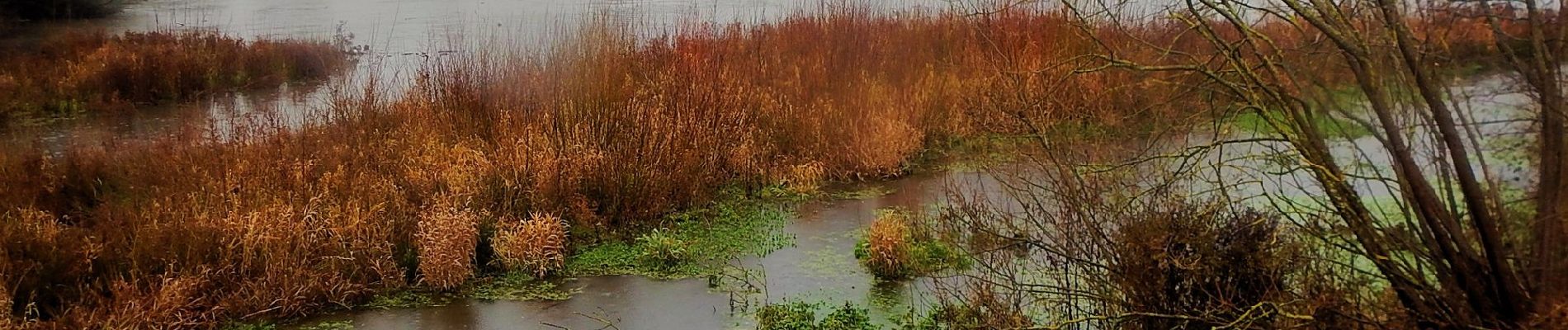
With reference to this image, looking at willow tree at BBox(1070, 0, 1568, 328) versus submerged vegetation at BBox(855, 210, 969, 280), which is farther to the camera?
submerged vegetation at BBox(855, 210, 969, 280)

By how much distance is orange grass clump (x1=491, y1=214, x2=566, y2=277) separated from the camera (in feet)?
19.6

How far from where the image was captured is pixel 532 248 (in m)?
6.00

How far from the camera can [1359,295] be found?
12.3 feet

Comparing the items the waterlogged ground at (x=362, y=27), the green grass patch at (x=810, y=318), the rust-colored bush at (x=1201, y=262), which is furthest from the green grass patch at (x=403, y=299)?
the rust-colored bush at (x=1201, y=262)

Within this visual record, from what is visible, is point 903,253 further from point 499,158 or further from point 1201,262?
point 499,158

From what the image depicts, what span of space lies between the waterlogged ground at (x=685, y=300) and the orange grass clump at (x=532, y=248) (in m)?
0.15

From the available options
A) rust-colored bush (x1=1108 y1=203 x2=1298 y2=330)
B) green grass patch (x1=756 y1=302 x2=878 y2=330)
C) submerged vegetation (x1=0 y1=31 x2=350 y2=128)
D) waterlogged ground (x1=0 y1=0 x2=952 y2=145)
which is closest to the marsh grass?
waterlogged ground (x1=0 y1=0 x2=952 y2=145)

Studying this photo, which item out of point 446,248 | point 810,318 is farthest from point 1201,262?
point 446,248

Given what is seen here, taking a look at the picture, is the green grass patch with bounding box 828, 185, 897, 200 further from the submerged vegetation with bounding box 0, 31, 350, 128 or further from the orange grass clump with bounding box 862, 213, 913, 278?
the submerged vegetation with bounding box 0, 31, 350, 128

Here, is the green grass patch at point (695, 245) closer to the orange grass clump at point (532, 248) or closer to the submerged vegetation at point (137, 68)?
the orange grass clump at point (532, 248)

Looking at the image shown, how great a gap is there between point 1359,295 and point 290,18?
67.4 ft

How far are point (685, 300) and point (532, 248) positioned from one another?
3.28 feet

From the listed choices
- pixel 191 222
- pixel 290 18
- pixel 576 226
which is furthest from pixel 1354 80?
pixel 290 18

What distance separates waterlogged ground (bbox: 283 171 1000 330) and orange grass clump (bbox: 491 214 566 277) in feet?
0.51
